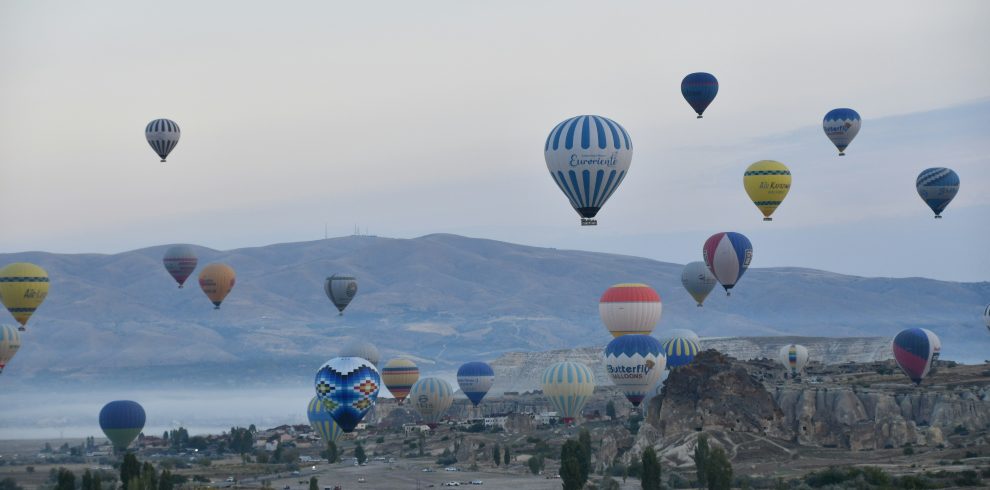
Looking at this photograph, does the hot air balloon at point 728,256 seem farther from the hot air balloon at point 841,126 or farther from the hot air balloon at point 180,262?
the hot air balloon at point 180,262

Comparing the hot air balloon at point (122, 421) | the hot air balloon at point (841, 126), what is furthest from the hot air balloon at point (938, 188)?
the hot air balloon at point (122, 421)

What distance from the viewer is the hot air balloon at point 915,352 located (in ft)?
394

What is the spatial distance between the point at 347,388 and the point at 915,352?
4273 cm

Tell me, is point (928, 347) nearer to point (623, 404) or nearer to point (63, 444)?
point (623, 404)

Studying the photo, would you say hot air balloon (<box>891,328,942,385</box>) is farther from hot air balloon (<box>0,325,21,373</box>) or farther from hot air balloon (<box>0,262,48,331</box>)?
hot air balloon (<box>0,325,21,373</box>)

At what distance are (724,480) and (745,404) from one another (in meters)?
26.8

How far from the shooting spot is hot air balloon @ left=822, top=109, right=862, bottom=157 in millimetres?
121625

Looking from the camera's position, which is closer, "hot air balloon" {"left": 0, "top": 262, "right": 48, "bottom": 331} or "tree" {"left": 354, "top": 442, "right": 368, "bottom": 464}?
"tree" {"left": 354, "top": 442, "right": 368, "bottom": 464}

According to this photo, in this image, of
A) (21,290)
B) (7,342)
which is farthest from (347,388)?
(7,342)

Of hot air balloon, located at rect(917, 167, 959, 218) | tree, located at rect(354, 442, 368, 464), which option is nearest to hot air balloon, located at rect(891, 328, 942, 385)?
hot air balloon, located at rect(917, 167, 959, 218)

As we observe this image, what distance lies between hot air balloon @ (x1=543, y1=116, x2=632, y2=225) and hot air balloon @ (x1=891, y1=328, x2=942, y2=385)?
37.0 metres

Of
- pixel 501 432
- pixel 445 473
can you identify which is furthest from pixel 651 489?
pixel 501 432

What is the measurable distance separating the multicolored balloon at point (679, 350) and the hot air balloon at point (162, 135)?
4076 cm

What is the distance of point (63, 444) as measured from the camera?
529ft
